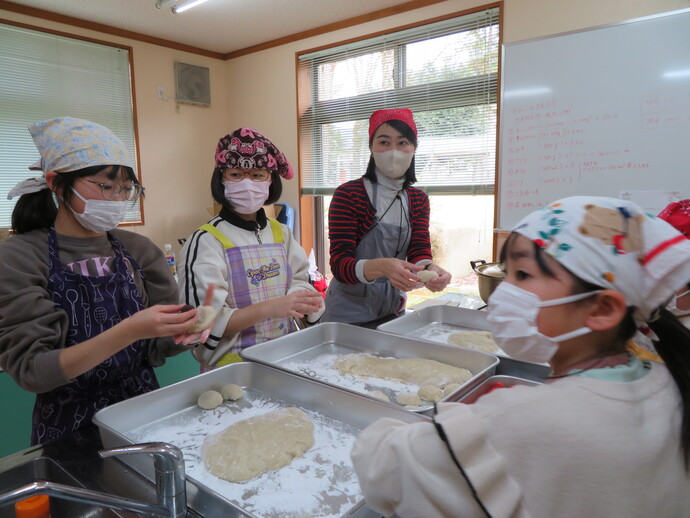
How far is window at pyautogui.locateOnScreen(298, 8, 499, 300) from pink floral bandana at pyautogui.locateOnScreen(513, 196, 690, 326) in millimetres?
2736

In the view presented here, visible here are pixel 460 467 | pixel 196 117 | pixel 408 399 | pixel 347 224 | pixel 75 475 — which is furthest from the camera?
pixel 196 117

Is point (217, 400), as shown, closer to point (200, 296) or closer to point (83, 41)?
point (200, 296)

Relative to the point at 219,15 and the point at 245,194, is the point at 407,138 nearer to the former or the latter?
the point at 245,194

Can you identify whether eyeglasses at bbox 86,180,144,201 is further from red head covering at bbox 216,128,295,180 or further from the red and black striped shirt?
the red and black striped shirt

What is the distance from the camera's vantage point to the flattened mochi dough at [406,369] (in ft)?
4.37

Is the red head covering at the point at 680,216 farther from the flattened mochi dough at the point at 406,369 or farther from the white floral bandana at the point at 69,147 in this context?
the white floral bandana at the point at 69,147

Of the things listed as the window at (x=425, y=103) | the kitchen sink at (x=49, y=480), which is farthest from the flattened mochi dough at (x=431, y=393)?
the window at (x=425, y=103)

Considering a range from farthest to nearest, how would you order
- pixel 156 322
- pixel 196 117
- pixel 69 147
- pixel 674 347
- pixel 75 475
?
pixel 196 117, pixel 69 147, pixel 156 322, pixel 75 475, pixel 674 347

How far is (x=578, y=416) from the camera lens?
51 centimetres

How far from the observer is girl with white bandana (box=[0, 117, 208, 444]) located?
0.98m

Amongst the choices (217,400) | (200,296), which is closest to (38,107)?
(200,296)

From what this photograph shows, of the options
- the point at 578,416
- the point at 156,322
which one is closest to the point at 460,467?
→ the point at 578,416

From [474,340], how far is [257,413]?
2.79 ft

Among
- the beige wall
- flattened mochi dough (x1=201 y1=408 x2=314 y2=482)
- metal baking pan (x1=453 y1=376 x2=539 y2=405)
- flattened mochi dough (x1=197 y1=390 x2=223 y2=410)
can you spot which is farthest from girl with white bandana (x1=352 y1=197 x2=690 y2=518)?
the beige wall
